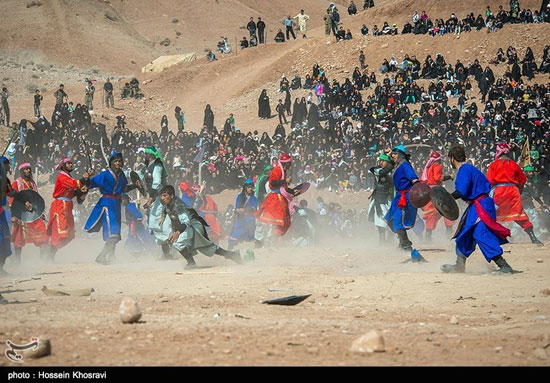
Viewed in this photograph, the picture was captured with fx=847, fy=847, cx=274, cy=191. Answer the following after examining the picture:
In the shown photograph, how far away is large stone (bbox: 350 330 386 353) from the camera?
5.39 meters

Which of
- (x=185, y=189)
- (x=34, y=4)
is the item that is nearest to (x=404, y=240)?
(x=185, y=189)

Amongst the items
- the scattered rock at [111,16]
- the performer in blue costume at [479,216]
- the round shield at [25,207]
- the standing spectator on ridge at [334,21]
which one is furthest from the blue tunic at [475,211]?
the scattered rock at [111,16]

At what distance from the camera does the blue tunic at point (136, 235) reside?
55.0 feet

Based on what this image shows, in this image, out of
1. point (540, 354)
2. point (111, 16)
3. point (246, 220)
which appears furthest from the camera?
point (111, 16)

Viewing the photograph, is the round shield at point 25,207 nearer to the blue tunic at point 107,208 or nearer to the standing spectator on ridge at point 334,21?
the blue tunic at point 107,208

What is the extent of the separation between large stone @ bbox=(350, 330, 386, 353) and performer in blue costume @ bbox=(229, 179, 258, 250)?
1247cm

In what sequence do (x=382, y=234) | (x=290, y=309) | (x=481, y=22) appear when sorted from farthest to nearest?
(x=481, y=22) < (x=382, y=234) < (x=290, y=309)

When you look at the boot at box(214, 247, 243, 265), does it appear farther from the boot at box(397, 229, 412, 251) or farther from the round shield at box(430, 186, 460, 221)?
the round shield at box(430, 186, 460, 221)

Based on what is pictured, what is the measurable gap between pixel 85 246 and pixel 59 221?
5.95 metres

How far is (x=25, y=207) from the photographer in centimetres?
1429

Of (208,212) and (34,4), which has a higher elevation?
(34,4)

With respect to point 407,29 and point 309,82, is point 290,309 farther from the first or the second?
point 407,29

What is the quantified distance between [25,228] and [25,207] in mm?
469
